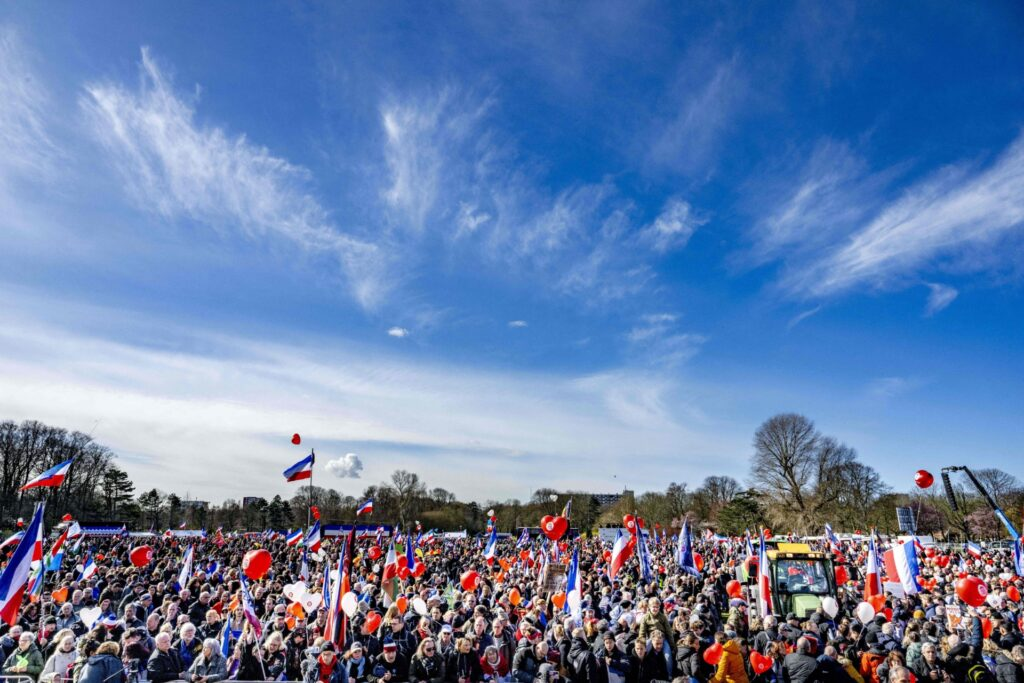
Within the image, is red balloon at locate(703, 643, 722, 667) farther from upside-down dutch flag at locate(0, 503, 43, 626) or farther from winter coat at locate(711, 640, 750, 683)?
upside-down dutch flag at locate(0, 503, 43, 626)

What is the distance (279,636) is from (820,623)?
32.9 feet

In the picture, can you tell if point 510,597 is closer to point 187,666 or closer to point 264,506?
point 187,666

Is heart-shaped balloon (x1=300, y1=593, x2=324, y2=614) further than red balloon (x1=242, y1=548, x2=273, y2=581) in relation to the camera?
Yes

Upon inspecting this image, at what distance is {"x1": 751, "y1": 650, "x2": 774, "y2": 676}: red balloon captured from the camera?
8438 mm

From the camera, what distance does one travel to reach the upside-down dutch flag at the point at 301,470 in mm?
16672

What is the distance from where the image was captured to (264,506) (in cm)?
9094

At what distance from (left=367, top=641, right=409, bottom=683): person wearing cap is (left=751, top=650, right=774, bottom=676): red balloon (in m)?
4.83

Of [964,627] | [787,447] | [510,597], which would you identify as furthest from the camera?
[787,447]

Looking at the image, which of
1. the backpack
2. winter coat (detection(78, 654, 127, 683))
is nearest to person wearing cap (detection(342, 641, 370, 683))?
winter coat (detection(78, 654, 127, 683))

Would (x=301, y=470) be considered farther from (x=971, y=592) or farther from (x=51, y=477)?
(x=971, y=592)

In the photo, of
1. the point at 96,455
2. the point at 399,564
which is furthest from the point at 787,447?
the point at 96,455

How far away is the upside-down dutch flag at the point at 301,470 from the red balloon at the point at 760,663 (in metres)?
12.3

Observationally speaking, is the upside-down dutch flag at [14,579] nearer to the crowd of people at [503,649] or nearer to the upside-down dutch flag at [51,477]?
the crowd of people at [503,649]

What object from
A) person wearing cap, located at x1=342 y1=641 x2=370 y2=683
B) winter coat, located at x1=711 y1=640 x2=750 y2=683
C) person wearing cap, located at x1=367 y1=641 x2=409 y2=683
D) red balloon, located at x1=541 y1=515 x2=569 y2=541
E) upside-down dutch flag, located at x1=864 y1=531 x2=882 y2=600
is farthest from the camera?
red balloon, located at x1=541 y1=515 x2=569 y2=541
